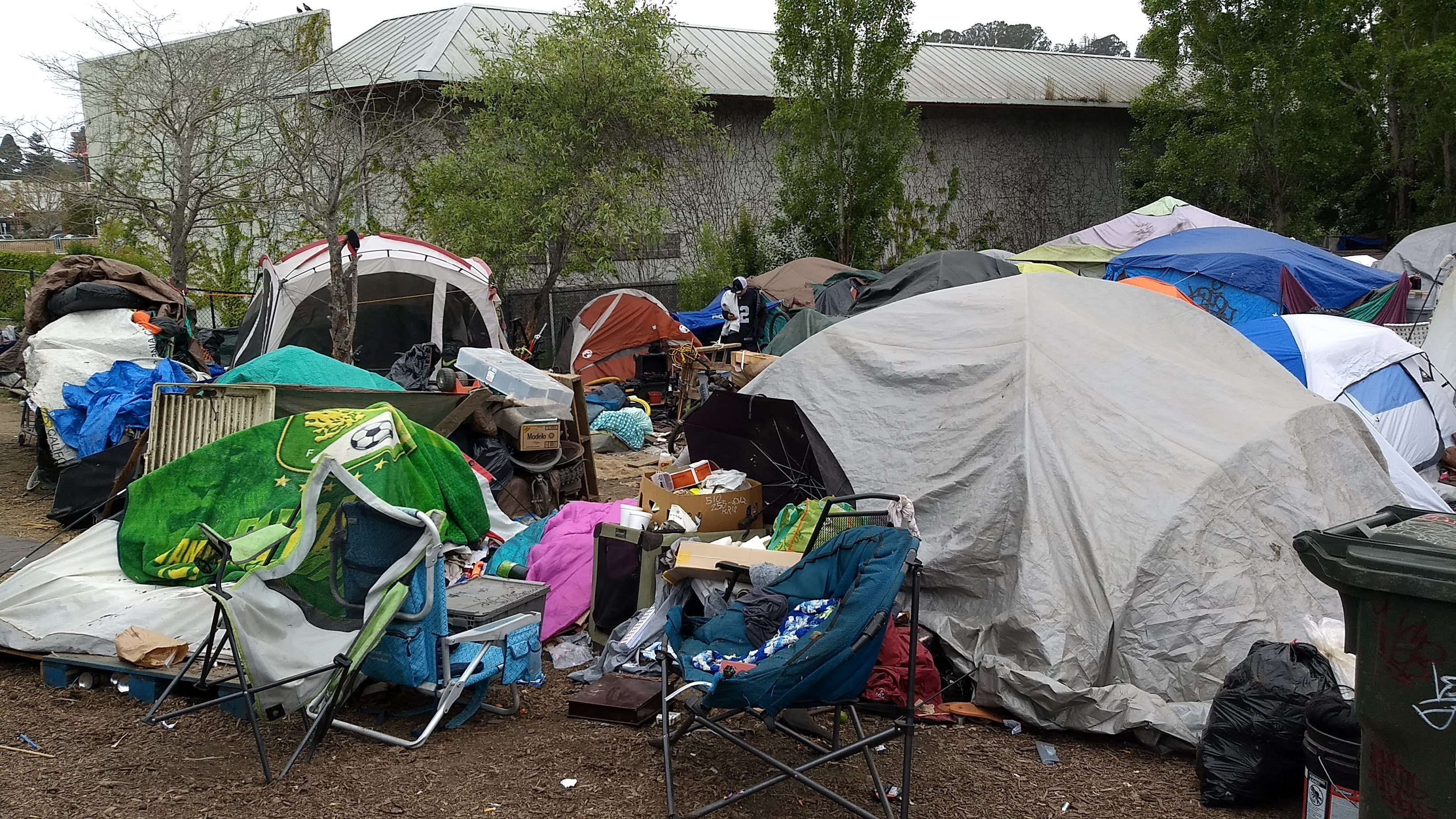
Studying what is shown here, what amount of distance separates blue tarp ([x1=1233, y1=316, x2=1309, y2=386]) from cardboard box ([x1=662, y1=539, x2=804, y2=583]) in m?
5.89

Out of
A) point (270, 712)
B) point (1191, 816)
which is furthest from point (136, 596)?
point (1191, 816)

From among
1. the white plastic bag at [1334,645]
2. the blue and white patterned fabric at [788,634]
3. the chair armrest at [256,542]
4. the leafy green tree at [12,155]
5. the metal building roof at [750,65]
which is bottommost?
the white plastic bag at [1334,645]

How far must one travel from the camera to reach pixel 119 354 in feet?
30.9

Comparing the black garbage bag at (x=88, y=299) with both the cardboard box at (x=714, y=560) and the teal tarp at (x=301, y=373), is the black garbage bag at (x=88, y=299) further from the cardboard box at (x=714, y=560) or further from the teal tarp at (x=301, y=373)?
the cardboard box at (x=714, y=560)

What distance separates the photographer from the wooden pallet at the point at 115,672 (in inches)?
186

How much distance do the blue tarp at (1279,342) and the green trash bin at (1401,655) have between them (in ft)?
22.3

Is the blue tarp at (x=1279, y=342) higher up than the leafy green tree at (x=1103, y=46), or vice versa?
the leafy green tree at (x=1103, y=46)

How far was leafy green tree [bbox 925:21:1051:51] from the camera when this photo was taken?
1790 inches

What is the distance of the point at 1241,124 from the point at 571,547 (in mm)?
20454

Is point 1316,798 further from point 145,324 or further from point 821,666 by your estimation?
point 145,324

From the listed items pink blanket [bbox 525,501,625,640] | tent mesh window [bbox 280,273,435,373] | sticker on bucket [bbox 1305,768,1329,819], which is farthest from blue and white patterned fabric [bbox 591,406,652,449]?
sticker on bucket [bbox 1305,768,1329,819]

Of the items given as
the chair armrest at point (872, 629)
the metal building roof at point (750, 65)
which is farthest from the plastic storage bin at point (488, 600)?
the metal building roof at point (750, 65)

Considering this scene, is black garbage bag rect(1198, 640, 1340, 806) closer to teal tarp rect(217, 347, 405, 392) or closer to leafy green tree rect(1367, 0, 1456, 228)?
teal tarp rect(217, 347, 405, 392)

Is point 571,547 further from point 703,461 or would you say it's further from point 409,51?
point 409,51
